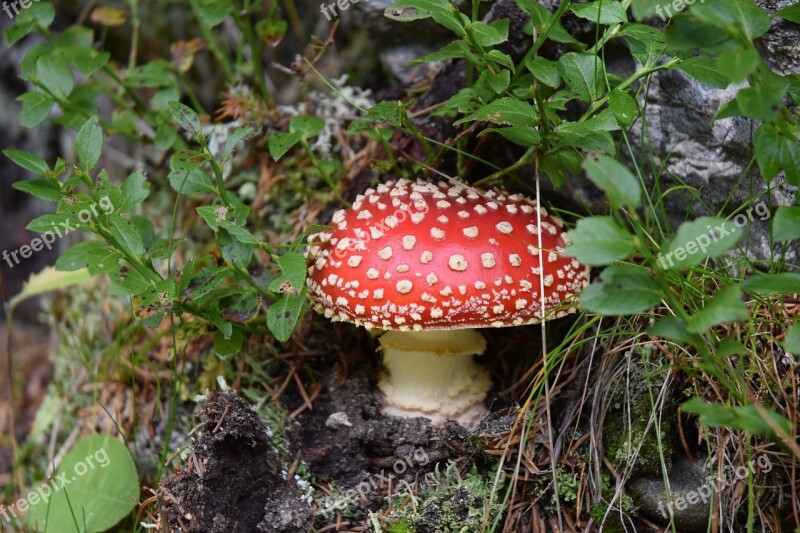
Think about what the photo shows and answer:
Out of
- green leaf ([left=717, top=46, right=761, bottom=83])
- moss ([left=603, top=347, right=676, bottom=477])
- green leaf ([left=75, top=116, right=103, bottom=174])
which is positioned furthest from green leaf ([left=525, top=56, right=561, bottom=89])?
green leaf ([left=75, top=116, right=103, bottom=174])

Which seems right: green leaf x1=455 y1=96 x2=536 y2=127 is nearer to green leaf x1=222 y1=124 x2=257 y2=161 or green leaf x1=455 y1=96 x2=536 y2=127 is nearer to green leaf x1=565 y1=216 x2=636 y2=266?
green leaf x1=565 y1=216 x2=636 y2=266

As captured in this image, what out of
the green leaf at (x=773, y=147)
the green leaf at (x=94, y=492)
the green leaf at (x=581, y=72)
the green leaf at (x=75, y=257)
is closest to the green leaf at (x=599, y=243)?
the green leaf at (x=773, y=147)

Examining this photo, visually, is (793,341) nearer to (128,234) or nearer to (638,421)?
(638,421)

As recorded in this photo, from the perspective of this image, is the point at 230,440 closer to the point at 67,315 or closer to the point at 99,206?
the point at 99,206

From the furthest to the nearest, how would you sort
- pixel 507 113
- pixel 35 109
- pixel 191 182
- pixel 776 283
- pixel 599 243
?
pixel 35 109 → pixel 191 182 → pixel 507 113 → pixel 776 283 → pixel 599 243

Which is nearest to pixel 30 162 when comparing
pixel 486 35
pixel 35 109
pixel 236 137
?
pixel 35 109

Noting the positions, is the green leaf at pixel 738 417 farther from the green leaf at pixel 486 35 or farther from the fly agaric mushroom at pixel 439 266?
the green leaf at pixel 486 35

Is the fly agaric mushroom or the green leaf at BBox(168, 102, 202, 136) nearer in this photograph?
the fly agaric mushroom
